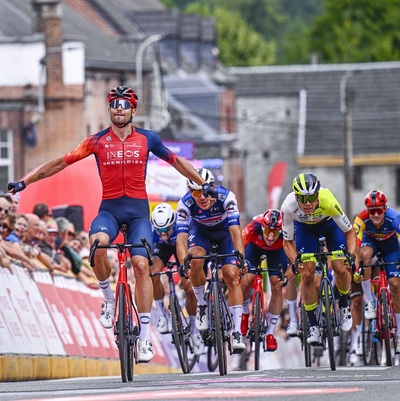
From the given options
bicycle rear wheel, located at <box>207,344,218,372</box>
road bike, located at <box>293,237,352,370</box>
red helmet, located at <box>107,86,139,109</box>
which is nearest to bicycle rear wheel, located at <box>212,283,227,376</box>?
road bike, located at <box>293,237,352,370</box>

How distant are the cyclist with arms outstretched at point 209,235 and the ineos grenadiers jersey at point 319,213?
57 cm

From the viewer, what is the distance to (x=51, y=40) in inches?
1658

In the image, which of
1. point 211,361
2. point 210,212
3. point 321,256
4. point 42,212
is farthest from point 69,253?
point 321,256

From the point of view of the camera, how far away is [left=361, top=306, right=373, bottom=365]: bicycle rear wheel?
20922 millimetres

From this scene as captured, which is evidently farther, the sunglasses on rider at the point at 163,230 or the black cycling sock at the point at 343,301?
the sunglasses on rider at the point at 163,230

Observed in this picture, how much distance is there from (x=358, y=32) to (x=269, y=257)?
7696 centimetres

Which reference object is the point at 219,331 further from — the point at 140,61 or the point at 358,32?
the point at 358,32

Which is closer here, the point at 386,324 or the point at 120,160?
the point at 120,160

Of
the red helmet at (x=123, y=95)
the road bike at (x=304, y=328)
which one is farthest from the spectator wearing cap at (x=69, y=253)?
the red helmet at (x=123, y=95)

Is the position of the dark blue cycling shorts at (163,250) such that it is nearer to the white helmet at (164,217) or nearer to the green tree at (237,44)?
Answer: the white helmet at (164,217)

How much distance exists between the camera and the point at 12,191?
1501 cm

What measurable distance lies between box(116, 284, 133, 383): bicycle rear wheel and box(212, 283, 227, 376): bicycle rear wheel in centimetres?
117

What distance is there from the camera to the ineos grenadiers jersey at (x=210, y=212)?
56.6 feet

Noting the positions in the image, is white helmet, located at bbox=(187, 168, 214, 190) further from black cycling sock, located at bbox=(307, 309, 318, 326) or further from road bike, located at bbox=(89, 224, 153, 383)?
road bike, located at bbox=(89, 224, 153, 383)
